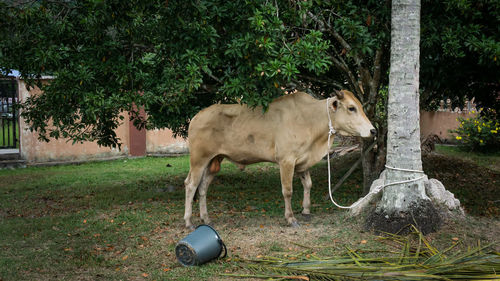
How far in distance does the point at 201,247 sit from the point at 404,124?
314 centimetres

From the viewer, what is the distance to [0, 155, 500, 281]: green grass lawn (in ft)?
20.3

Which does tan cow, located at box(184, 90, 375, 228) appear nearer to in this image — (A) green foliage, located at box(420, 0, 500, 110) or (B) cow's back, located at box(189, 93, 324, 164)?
(B) cow's back, located at box(189, 93, 324, 164)

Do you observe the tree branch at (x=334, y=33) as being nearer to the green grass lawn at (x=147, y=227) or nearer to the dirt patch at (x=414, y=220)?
the green grass lawn at (x=147, y=227)

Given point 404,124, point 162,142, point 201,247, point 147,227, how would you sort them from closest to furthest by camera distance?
point 201,247 → point 404,124 → point 147,227 → point 162,142

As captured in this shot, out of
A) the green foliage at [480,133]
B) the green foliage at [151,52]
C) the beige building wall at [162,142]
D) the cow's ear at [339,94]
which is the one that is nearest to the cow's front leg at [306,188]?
the cow's ear at [339,94]

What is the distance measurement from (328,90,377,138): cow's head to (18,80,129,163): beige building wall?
9087 millimetres

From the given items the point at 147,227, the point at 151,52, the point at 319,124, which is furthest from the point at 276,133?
the point at 151,52

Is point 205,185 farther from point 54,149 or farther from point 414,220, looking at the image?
point 54,149

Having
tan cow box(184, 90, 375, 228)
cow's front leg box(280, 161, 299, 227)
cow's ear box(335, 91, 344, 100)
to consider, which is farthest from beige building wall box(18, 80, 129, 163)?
cow's ear box(335, 91, 344, 100)

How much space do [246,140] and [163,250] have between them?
2083 mm

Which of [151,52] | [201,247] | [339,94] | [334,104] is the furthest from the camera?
[151,52]

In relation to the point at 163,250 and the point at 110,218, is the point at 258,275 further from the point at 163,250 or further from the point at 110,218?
the point at 110,218

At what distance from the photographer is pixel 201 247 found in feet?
19.5

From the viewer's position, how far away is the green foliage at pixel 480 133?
1620cm
